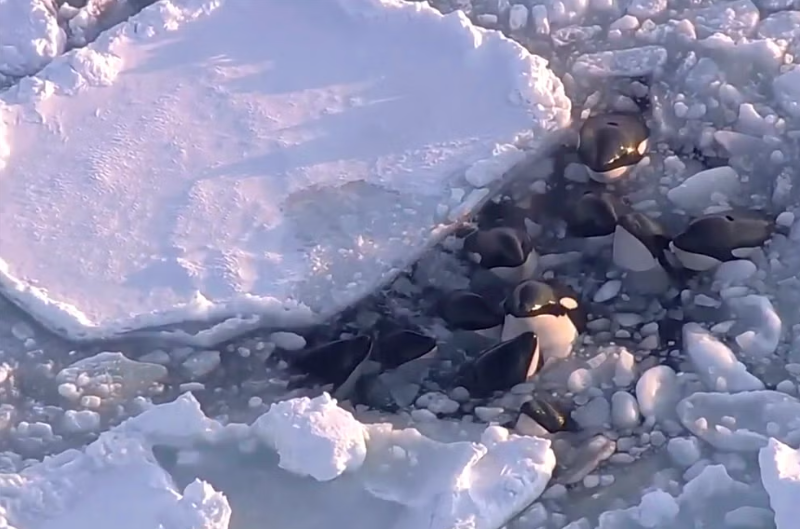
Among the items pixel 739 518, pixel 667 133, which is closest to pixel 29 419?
pixel 739 518

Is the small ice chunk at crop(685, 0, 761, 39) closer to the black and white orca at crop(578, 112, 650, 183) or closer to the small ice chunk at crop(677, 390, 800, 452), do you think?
the black and white orca at crop(578, 112, 650, 183)

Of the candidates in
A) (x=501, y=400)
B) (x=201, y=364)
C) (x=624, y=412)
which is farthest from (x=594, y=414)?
(x=201, y=364)

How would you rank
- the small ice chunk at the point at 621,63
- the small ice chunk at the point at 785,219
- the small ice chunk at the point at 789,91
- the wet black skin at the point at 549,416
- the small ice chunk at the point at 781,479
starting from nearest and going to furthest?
the small ice chunk at the point at 781,479, the wet black skin at the point at 549,416, the small ice chunk at the point at 785,219, the small ice chunk at the point at 789,91, the small ice chunk at the point at 621,63

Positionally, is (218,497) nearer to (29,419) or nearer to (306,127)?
(29,419)

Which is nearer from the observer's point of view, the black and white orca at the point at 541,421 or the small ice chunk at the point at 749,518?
the small ice chunk at the point at 749,518

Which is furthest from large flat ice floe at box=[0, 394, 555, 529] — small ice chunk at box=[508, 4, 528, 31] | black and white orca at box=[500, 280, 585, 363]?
small ice chunk at box=[508, 4, 528, 31]

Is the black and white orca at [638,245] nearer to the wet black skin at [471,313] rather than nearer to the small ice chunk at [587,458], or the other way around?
the wet black skin at [471,313]

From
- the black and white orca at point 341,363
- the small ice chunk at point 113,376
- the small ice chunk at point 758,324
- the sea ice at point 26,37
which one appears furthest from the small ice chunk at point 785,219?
the sea ice at point 26,37
